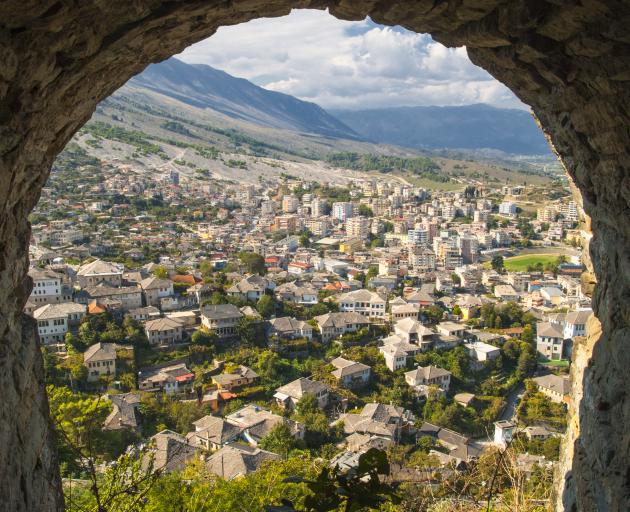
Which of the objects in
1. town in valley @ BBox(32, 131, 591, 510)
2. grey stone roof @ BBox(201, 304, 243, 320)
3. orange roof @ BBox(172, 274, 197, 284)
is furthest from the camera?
orange roof @ BBox(172, 274, 197, 284)

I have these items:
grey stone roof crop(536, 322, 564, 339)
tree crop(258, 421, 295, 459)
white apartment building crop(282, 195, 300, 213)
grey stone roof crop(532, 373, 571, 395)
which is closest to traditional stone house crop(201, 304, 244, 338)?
tree crop(258, 421, 295, 459)

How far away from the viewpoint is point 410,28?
3377 millimetres

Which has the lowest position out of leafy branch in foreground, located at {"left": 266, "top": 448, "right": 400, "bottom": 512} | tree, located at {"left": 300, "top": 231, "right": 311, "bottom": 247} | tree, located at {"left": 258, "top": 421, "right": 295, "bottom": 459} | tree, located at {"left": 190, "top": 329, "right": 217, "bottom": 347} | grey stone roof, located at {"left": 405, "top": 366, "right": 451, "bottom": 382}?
tree, located at {"left": 258, "top": 421, "right": 295, "bottom": 459}

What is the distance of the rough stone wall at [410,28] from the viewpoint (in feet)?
7.41

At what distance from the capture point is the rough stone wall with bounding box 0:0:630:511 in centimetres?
226

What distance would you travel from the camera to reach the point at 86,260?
101ft

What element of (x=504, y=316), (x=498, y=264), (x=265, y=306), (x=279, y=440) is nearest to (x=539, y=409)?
(x=279, y=440)

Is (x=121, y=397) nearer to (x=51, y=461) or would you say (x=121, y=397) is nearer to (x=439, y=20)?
(x=51, y=461)

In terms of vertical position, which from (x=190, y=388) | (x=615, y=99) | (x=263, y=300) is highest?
(x=615, y=99)

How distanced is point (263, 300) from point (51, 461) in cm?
2142

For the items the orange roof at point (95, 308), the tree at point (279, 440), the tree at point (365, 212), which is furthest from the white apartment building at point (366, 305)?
the tree at point (365, 212)

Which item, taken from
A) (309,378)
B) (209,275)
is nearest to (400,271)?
(209,275)

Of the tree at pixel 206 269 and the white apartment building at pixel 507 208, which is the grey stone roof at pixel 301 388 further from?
the white apartment building at pixel 507 208

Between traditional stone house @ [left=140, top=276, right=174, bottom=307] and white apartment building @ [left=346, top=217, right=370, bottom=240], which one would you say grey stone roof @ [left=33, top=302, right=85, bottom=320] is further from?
white apartment building @ [left=346, top=217, right=370, bottom=240]
